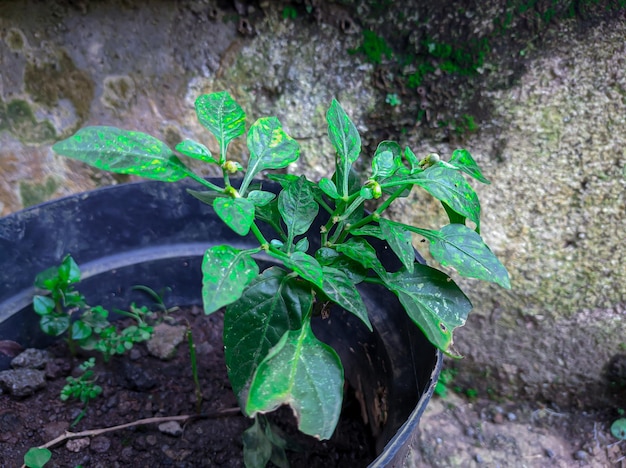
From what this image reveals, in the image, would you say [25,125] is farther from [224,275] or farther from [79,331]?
[224,275]

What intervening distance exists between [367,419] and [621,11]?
3.46ft

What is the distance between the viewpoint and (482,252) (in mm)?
738

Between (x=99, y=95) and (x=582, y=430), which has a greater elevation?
(x=99, y=95)

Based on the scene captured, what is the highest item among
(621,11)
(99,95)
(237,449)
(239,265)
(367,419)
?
(621,11)

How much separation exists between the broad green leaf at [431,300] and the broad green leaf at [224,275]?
0.24 meters

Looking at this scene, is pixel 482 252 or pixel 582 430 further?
pixel 582 430

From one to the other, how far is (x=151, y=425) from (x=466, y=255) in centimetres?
73

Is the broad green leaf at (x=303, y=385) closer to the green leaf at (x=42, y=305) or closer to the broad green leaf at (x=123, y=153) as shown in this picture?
the broad green leaf at (x=123, y=153)

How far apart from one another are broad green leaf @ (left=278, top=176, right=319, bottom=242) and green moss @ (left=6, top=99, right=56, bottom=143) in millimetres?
979

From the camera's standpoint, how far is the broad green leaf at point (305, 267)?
0.62m

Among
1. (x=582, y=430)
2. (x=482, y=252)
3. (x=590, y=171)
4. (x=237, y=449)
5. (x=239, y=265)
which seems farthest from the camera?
(x=582, y=430)

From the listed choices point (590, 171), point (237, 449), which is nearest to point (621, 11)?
point (590, 171)

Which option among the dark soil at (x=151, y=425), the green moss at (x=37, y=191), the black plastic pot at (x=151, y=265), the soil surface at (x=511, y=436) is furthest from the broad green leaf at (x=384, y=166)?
the green moss at (x=37, y=191)

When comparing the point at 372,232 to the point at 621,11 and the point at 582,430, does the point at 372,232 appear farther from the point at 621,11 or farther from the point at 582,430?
the point at 582,430
